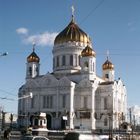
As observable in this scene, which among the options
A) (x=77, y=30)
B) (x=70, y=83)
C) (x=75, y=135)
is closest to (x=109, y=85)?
(x=70, y=83)

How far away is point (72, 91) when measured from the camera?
217 feet

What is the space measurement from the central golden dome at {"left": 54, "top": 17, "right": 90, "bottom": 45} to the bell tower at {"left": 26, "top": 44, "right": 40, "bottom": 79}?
5364 mm

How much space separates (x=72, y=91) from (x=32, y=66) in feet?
40.6

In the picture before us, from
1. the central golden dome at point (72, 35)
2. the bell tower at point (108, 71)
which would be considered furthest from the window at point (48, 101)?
the bell tower at point (108, 71)

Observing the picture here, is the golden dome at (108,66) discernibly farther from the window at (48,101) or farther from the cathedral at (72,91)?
the window at (48,101)

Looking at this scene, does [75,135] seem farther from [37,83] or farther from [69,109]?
[37,83]

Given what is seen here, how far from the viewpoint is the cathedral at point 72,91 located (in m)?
65.5

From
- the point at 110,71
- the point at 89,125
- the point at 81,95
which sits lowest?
the point at 89,125

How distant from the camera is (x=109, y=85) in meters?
67.2

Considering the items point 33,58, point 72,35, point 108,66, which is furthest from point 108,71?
point 33,58

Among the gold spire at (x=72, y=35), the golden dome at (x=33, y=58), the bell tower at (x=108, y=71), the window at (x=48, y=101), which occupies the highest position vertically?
the gold spire at (x=72, y=35)

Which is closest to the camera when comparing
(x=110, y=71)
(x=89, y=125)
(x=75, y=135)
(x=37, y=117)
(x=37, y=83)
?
(x=75, y=135)

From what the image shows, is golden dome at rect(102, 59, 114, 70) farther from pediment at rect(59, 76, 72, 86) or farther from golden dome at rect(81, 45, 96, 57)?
pediment at rect(59, 76, 72, 86)

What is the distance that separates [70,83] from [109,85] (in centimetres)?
715
